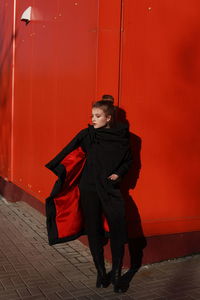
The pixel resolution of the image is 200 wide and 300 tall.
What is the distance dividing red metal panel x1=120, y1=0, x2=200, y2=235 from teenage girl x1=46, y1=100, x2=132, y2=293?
70cm

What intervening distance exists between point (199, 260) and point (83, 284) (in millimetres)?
1490

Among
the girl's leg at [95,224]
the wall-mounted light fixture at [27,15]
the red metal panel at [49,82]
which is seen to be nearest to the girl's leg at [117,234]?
the girl's leg at [95,224]

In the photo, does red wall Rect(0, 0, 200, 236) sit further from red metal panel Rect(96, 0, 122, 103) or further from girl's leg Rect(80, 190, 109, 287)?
girl's leg Rect(80, 190, 109, 287)

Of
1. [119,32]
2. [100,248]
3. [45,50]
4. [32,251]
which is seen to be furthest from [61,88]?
[100,248]

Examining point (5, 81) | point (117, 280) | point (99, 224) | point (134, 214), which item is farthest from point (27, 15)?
point (117, 280)

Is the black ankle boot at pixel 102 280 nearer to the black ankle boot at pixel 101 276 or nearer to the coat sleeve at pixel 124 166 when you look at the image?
the black ankle boot at pixel 101 276

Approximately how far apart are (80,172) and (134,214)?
3.07 feet

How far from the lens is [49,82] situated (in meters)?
6.32

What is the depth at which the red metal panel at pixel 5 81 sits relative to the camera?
841 centimetres

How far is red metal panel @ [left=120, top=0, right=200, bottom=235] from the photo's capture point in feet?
15.2

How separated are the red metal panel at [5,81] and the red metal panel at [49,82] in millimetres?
436

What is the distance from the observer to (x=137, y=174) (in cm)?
472

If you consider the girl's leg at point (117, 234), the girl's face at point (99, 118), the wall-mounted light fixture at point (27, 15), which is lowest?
the girl's leg at point (117, 234)

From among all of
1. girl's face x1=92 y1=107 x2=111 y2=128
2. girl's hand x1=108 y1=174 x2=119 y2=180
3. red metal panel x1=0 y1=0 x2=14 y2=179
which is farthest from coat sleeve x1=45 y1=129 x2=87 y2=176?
red metal panel x1=0 y1=0 x2=14 y2=179
